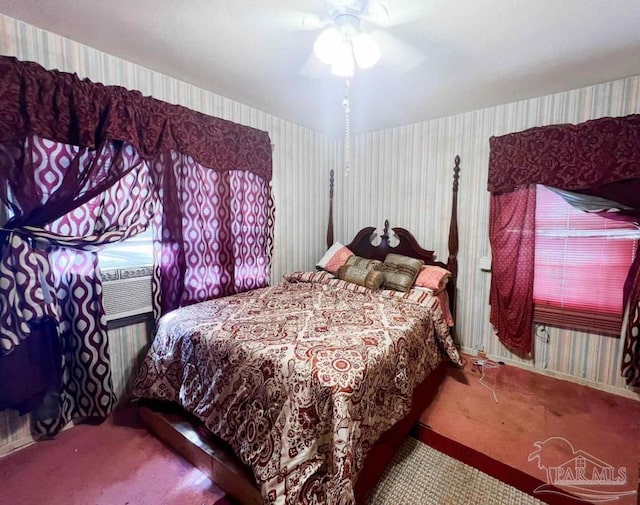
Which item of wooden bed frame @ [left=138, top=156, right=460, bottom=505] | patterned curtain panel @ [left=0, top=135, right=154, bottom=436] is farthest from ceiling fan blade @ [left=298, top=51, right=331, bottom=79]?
wooden bed frame @ [left=138, top=156, right=460, bottom=505]

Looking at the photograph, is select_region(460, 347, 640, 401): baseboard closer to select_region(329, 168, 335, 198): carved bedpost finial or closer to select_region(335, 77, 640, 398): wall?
select_region(335, 77, 640, 398): wall

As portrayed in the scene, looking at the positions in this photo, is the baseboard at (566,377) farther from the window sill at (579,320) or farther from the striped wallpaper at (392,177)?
the window sill at (579,320)

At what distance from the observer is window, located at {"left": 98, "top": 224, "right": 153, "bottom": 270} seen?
2.08m

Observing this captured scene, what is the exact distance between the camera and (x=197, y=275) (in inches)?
96.5

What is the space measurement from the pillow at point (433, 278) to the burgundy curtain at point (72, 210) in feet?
6.59

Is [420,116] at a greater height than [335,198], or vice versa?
[420,116]

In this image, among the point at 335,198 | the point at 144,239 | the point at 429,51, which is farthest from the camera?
the point at 335,198

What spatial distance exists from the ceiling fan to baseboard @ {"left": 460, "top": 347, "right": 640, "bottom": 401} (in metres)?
2.79

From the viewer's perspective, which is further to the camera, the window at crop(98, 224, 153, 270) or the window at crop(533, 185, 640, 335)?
the window at crop(533, 185, 640, 335)

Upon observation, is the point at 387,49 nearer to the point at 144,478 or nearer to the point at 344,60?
the point at 344,60

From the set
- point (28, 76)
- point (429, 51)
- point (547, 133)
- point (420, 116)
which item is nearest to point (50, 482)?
point (28, 76)

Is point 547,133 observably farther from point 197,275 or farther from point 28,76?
point 28,76

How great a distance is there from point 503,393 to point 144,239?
3.04 meters

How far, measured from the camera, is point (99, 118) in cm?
187
